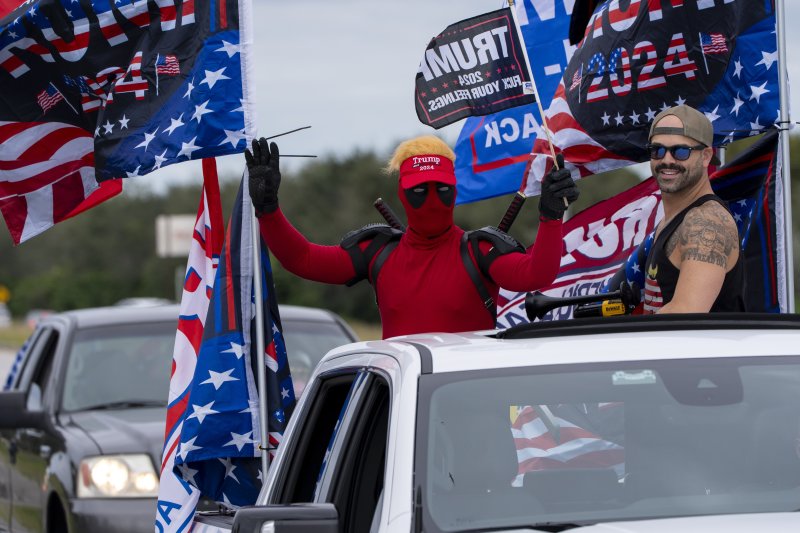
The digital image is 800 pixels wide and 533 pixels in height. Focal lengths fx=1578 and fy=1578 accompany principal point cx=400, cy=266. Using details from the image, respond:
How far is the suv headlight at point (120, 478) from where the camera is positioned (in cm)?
862

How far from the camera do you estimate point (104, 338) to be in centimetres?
1006

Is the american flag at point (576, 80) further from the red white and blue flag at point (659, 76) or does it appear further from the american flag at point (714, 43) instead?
the american flag at point (714, 43)

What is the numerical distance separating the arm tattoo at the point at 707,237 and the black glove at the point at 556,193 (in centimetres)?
45

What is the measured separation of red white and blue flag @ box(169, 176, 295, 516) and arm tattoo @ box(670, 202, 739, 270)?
2.18m

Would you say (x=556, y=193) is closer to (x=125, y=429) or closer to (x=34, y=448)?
(x=125, y=429)

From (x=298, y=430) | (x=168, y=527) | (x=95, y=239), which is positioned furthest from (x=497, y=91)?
(x=95, y=239)

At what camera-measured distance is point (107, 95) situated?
7957 mm

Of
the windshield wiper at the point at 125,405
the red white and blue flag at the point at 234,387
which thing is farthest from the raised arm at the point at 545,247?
the windshield wiper at the point at 125,405

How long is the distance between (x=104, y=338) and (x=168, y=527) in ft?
11.9

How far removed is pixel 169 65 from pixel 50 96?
779 mm

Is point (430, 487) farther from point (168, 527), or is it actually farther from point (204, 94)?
point (204, 94)

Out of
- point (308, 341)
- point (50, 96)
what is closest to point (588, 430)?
point (50, 96)

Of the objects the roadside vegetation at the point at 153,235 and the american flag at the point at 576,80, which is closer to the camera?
the american flag at the point at 576,80

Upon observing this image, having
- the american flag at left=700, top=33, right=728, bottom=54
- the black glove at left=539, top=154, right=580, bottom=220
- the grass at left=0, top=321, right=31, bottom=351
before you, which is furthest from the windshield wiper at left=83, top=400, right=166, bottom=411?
the grass at left=0, top=321, right=31, bottom=351
